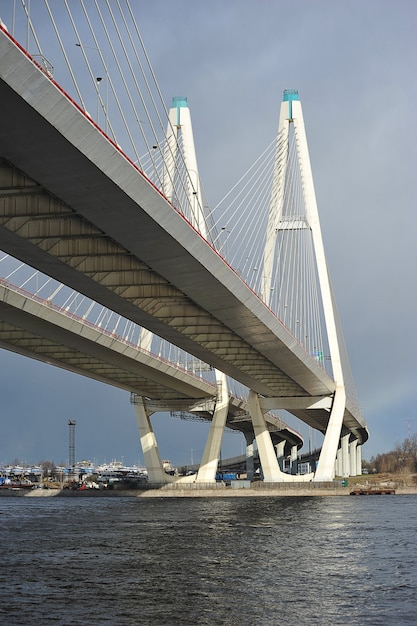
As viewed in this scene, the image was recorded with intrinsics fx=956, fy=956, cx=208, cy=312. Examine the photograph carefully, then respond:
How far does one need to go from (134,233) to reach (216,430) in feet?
172

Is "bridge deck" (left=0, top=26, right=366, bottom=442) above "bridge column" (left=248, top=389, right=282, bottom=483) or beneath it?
above

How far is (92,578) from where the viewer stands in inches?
870

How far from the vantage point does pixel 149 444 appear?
272 ft

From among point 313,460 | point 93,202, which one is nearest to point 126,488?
point 93,202

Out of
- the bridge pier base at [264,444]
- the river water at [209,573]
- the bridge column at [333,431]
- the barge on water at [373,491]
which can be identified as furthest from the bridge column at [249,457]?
the river water at [209,573]

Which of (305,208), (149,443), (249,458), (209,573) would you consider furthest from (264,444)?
(209,573)

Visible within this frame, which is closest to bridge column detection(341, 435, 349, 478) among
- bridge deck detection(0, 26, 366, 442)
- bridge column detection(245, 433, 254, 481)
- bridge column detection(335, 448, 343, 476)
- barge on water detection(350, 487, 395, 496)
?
bridge column detection(335, 448, 343, 476)

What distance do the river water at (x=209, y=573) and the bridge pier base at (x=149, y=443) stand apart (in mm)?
40653

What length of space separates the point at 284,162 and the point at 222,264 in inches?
1104

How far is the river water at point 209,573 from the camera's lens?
17.6 meters

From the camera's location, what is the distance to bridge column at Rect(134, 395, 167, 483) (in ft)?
270

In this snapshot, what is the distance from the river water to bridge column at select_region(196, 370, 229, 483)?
3916cm

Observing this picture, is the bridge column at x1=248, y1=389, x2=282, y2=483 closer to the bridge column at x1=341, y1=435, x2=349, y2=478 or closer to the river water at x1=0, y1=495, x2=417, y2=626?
the river water at x1=0, y1=495, x2=417, y2=626

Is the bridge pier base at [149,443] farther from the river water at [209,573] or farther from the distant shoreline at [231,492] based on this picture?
the river water at [209,573]
